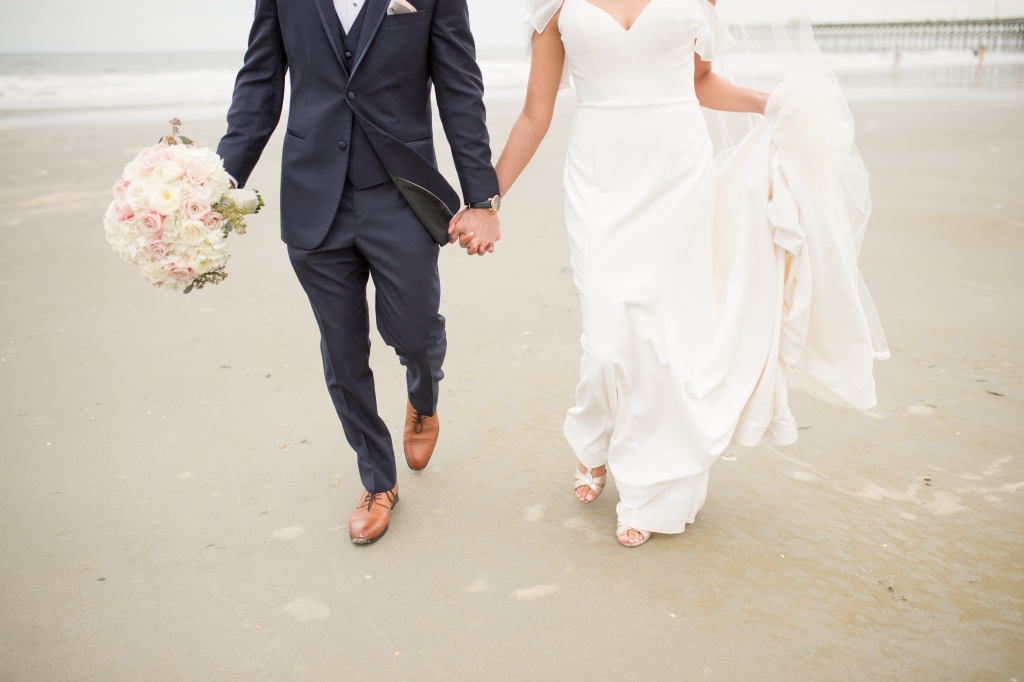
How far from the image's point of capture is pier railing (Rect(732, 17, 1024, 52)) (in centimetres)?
5942

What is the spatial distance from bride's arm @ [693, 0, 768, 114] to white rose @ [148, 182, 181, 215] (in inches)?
78.1

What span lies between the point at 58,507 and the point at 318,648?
62.1 inches

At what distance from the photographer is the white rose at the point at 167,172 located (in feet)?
8.73

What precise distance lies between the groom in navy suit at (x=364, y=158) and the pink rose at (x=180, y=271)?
0.43 m

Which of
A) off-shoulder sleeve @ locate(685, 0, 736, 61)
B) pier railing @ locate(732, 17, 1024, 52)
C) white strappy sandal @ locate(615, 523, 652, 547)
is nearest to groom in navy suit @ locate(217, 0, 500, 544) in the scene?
off-shoulder sleeve @ locate(685, 0, 736, 61)

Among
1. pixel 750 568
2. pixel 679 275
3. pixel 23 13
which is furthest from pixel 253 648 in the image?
pixel 23 13

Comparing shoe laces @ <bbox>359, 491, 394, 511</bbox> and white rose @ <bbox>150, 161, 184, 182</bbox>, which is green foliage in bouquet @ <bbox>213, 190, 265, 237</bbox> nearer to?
white rose @ <bbox>150, 161, 184, 182</bbox>

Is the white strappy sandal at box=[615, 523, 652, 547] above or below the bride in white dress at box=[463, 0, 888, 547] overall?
below

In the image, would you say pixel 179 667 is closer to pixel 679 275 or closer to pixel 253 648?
pixel 253 648

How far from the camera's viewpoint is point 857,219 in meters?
3.15

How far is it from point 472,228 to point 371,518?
1205mm

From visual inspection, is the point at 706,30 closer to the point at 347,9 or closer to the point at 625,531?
the point at 347,9

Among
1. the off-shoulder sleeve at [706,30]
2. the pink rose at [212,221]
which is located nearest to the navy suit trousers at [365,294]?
the pink rose at [212,221]

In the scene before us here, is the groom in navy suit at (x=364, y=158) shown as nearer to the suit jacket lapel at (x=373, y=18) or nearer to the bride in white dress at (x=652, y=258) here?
the suit jacket lapel at (x=373, y=18)
